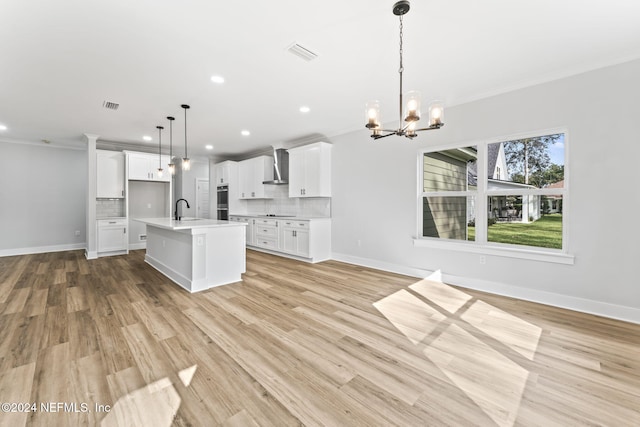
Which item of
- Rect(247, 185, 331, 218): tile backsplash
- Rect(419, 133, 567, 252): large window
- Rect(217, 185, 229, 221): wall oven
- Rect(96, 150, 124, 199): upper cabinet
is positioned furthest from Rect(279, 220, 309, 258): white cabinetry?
Rect(96, 150, 124, 199): upper cabinet

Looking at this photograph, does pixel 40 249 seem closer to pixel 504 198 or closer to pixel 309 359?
pixel 309 359

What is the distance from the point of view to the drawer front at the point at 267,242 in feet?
20.0

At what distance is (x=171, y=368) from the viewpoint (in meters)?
1.91

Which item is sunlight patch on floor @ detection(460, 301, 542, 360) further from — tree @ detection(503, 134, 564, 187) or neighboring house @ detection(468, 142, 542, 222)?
tree @ detection(503, 134, 564, 187)

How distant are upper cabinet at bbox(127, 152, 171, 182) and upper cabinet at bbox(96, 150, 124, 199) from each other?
0.67ft

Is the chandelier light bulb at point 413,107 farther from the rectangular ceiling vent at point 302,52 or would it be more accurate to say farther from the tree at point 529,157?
the tree at point 529,157

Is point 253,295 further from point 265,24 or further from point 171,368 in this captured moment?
point 265,24

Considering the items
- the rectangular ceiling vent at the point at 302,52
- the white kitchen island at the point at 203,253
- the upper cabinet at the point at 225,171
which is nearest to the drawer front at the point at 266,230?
the upper cabinet at the point at 225,171

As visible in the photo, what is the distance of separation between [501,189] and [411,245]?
148cm

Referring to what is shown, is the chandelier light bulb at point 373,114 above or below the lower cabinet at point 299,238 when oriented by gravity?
above

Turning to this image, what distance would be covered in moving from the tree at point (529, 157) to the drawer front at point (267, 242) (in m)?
4.54

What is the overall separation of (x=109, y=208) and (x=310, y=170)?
4.90m

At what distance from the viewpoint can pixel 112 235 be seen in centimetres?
594

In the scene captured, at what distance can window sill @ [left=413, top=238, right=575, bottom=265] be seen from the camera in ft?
10.0
